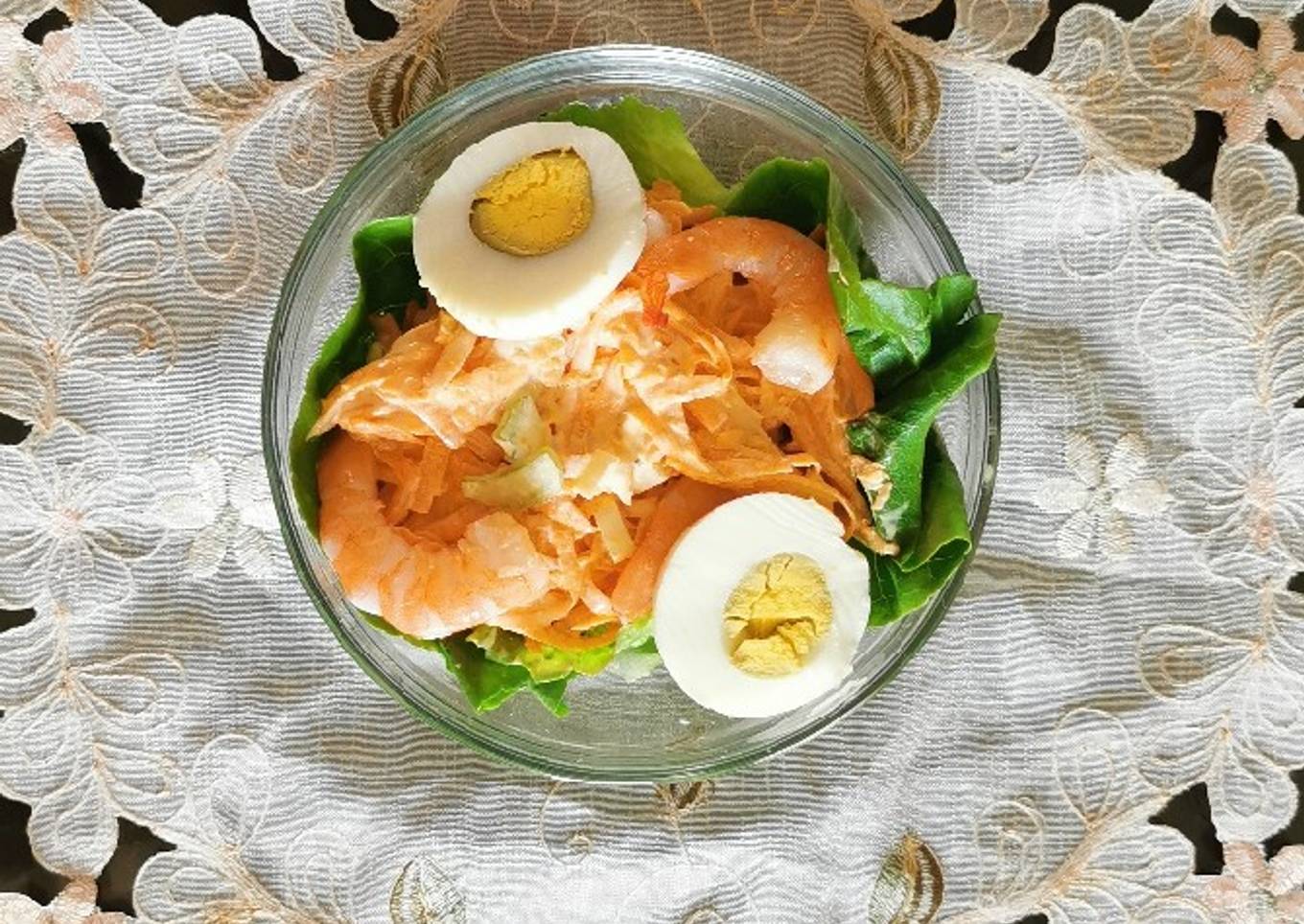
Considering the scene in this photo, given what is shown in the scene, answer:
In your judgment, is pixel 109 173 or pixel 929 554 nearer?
pixel 929 554

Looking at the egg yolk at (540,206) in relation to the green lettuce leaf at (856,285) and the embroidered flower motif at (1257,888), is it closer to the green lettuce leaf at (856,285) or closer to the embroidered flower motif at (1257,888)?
the green lettuce leaf at (856,285)

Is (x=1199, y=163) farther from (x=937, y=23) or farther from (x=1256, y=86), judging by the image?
(x=937, y=23)

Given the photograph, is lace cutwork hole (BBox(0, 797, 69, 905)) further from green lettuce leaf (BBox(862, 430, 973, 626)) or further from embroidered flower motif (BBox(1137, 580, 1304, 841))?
embroidered flower motif (BBox(1137, 580, 1304, 841))

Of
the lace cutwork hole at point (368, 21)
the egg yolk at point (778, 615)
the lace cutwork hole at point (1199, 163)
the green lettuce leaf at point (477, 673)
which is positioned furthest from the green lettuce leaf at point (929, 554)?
the lace cutwork hole at point (368, 21)

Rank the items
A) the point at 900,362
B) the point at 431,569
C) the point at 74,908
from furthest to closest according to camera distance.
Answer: the point at 74,908 < the point at 900,362 < the point at 431,569

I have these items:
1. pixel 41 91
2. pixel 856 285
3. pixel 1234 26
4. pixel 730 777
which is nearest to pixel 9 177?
pixel 41 91

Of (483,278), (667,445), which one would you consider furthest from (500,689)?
(483,278)

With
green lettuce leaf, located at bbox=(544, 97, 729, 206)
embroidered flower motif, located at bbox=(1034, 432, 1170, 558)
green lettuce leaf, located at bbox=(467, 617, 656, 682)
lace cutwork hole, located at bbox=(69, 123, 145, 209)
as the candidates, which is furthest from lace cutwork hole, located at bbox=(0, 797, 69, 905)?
embroidered flower motif, located at bbox=(1034, 432, 1170, 558)
